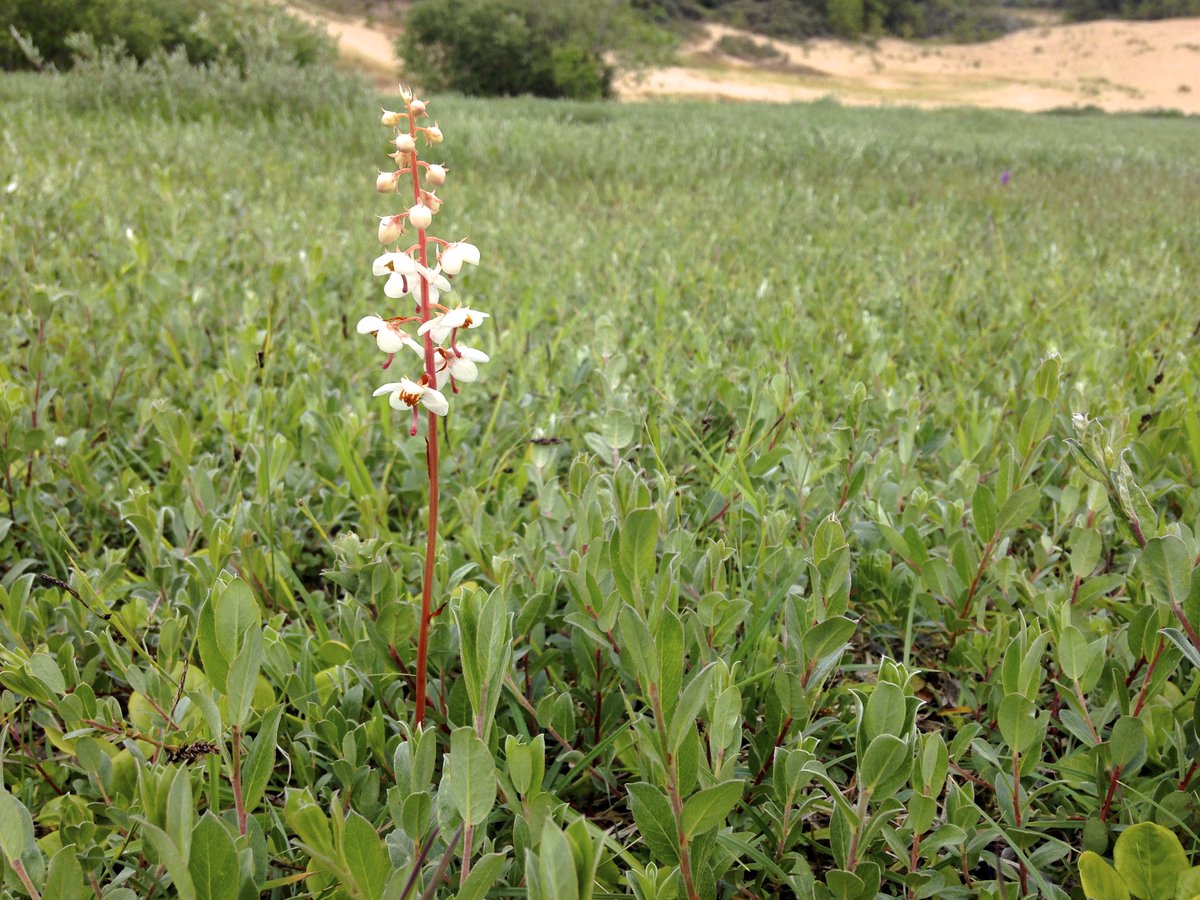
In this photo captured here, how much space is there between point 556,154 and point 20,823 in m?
8.22

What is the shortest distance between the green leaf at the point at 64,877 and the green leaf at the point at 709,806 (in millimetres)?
593

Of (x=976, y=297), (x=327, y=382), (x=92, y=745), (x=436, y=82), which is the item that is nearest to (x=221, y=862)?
(x=92, y=745)

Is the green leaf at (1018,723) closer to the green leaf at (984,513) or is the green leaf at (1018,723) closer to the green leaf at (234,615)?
the green leaf at (984,513)

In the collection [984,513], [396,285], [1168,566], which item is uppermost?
[396,285]

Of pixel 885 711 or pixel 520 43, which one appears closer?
pixel 885 711

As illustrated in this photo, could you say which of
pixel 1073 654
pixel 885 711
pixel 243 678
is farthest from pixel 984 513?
pixel 243 678

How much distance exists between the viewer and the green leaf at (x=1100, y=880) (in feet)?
2.59

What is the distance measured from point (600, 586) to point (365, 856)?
0.58 metres

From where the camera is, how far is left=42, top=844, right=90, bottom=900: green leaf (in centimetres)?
79

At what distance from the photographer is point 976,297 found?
11.7 ft

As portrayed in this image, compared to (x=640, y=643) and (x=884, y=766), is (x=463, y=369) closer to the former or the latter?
(x=640, y=643)

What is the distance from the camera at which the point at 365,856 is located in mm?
784

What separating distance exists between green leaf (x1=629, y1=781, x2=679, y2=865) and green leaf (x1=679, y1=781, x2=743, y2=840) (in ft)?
0.08

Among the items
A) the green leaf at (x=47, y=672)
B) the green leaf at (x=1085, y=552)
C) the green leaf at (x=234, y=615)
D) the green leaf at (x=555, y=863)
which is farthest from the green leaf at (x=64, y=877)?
the green leaf at (x=1085, y=552)
